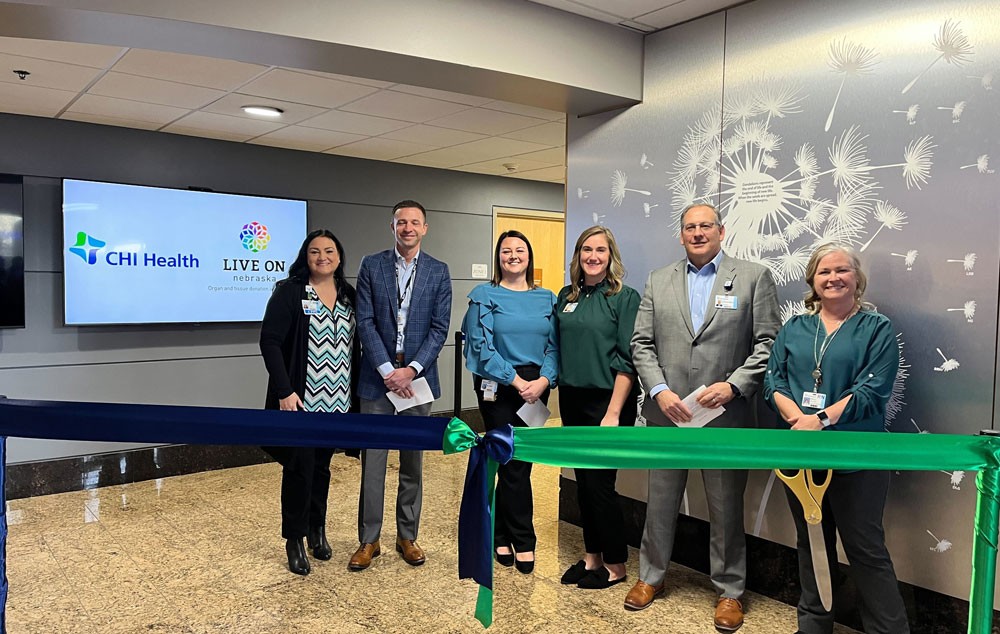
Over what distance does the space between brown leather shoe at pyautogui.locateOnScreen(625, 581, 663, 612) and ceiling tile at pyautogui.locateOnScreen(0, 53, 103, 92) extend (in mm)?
3630

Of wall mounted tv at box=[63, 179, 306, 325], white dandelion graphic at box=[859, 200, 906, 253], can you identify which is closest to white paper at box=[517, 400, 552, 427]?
white dandelion graphic at box=[859, 200, 906, 253]

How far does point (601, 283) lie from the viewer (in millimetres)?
3271

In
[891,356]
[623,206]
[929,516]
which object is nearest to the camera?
[891,356]

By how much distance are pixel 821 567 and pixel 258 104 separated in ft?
12.7

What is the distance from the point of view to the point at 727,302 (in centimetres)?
295

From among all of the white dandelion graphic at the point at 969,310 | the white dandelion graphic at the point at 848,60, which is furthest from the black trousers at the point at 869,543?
the white dandelion graphic at the point at 848,60

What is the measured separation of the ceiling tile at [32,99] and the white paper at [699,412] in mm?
3799

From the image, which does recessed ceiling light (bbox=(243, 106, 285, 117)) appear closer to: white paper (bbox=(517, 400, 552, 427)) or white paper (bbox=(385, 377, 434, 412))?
white paper (bbox=(385, 377, 434, 412))

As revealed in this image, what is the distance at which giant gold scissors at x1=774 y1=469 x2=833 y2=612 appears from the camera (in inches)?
100

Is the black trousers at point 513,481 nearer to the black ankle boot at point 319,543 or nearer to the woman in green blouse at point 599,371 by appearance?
the woman in green blouse at point 599,371

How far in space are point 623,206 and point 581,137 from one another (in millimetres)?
525

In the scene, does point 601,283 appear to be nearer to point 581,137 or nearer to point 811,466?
point 581,137

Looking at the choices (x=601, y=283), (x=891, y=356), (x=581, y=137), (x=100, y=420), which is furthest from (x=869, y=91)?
(x=100, y=420)

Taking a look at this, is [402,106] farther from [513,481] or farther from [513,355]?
[513,481]
